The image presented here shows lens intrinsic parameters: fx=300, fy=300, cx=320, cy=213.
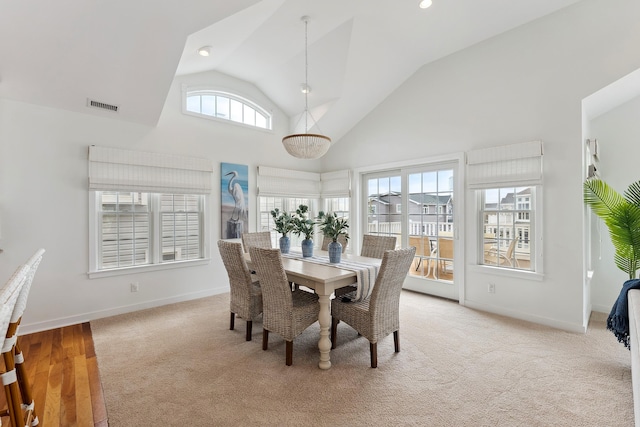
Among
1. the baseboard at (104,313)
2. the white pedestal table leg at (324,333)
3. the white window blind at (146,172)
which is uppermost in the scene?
the white window blind at (146,172)

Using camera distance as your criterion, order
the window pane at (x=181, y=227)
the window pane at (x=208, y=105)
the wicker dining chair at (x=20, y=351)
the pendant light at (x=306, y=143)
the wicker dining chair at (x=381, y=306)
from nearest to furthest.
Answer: the wicker dining chair at (x=20, y=351), the wicker dining chair at (x=381, y=306), the pendant light at (x=306, y=143), the window pane at (x=181, y=227), the window pane at (x=208, y=105)

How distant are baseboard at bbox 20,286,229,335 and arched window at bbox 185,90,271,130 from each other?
273cm

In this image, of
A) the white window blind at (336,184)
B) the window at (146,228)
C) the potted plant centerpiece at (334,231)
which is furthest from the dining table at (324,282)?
the white window blind at (336,184)

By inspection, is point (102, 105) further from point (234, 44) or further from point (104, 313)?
point (104, 313)

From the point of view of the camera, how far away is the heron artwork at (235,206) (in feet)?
15.7

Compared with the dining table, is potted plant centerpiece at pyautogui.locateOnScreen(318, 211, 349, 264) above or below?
above

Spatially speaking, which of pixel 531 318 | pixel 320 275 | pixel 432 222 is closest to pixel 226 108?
pixel 320 275

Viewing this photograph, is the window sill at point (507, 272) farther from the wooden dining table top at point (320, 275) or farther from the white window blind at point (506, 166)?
the wooden dining table top at point (320, 275)

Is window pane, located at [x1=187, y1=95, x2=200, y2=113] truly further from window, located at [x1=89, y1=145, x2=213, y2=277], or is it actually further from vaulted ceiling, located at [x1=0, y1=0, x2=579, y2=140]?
window, located at [x1=89, y1=145, x2=213, y2=277]

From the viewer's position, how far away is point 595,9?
3104 millimetres

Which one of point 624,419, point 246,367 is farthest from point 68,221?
point 624,419

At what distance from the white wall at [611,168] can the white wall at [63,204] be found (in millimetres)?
5547

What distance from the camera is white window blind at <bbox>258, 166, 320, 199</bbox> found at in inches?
204

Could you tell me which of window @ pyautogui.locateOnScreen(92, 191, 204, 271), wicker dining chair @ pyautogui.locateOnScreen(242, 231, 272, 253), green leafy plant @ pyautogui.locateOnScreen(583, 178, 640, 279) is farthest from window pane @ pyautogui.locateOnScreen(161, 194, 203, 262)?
green leafy plant @ pyautogui.locateOnScreen(583, 178, 640, 279)
